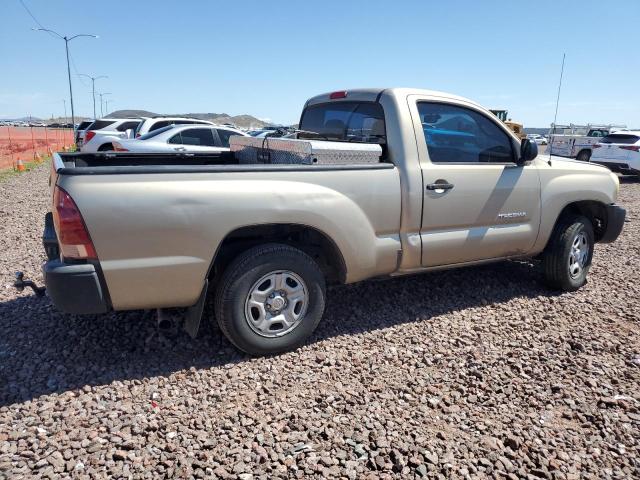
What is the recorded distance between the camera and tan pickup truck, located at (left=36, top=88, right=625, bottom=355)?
2.91 metres

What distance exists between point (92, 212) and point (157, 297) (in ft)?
2.16

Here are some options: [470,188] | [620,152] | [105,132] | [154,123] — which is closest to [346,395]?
[470,188]

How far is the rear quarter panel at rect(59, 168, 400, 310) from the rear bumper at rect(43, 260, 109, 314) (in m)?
0.08

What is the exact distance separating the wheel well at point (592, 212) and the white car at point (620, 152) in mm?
12295

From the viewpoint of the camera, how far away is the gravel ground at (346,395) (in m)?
2.55

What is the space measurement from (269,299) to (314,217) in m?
0.66

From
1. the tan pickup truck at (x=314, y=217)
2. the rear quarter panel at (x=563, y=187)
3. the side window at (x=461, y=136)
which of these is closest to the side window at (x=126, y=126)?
the tan pickup truck at (x=314, y=217)

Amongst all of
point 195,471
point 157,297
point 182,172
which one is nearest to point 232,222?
point 182,172

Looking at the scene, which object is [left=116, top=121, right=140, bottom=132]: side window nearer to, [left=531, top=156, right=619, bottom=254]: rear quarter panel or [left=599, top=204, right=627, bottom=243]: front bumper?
[left=531, top=156, right=619, bottom=254]: rear quarter panel

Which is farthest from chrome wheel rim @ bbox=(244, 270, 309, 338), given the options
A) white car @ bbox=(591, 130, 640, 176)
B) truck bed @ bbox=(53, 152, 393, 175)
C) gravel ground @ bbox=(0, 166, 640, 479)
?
white car @ bbox=(591, 130, 640, 176)

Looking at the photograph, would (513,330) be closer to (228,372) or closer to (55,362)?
(228,372)

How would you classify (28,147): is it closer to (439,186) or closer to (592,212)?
(439,186)

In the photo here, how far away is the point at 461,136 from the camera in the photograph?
4336 millimetres

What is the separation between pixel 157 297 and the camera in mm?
3121
